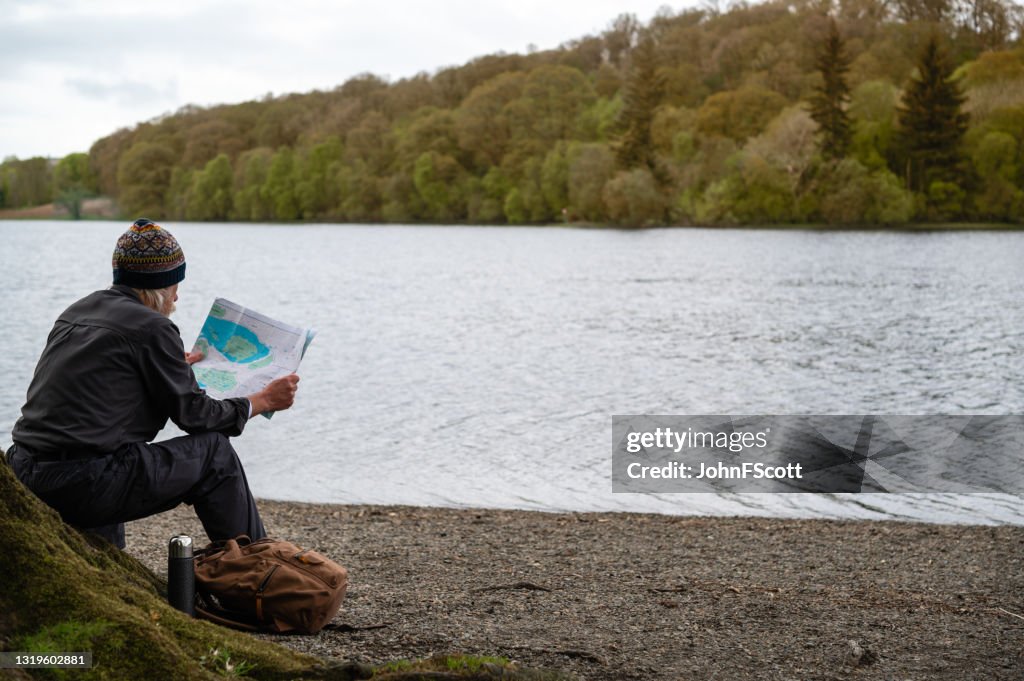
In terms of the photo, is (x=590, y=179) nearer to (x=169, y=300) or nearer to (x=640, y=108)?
(x=640, y=108)

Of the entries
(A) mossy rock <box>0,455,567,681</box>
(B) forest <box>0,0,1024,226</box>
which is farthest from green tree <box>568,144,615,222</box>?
(A) mossy rock <box>0,455,567,681</box>

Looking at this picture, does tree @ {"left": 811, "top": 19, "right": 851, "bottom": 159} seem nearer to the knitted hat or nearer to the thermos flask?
the knitted hat

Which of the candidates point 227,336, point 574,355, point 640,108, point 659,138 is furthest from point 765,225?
point 227,336

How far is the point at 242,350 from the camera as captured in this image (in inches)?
216

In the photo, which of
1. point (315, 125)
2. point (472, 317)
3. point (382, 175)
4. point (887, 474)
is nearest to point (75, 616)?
point (887, 474)

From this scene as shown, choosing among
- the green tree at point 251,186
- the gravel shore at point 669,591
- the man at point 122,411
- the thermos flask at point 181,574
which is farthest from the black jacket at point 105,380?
the green tree at point 251,186

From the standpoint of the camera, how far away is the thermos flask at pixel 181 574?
15.5 feet

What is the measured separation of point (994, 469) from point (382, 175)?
145m

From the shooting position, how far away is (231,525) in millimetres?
5133

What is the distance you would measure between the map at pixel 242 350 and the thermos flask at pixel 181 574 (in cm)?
87

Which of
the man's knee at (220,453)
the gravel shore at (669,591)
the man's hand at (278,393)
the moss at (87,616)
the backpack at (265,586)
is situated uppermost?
the man's hand at (278,393)

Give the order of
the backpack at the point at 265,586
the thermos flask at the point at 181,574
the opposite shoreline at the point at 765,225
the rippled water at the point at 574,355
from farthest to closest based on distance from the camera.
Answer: the opposite shoreline at the point at 765,225 < the rippled water at the point at 574,355 < the backpack at the point at 265,586 < the thermos flask at the point at 181,574

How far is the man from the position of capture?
4.59m

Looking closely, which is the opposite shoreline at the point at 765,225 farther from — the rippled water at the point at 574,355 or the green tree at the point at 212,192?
the rippled water at the point at 574,355
